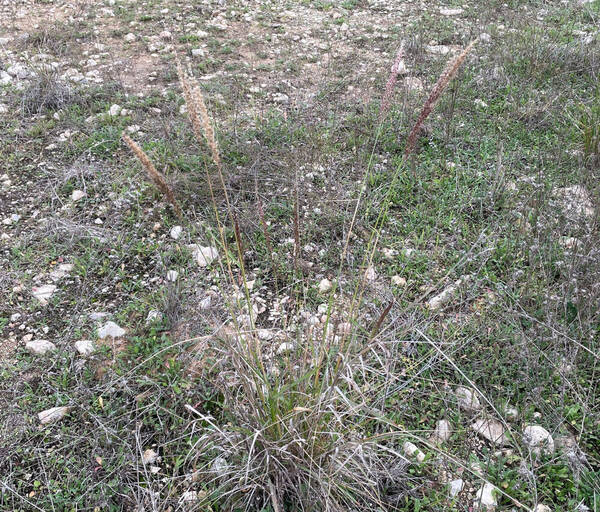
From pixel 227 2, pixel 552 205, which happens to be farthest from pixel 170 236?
pixel 227 2

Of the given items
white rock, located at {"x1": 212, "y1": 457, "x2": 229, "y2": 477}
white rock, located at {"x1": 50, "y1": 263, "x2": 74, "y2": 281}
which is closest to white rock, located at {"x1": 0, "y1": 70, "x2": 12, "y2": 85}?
white rock, located at {"x1": 50, "y1": 263, "x2": 74, "y2": 281}

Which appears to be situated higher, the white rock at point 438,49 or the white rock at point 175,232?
the white rock at point 438,49

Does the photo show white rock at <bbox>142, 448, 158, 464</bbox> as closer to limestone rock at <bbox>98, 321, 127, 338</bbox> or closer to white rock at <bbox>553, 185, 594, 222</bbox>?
limestone rock at <bbox>98, 321, 127, 338</bbox>

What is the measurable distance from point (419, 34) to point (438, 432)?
398cm

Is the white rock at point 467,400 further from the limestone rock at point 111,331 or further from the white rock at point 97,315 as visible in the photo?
the white rock at point 97,315

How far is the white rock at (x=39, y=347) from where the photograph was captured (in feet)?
8.04

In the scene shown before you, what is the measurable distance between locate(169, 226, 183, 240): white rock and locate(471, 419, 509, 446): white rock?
1.87 metres

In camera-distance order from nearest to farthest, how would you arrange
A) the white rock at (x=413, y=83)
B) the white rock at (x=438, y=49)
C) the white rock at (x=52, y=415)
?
the white rock at (x=52, y=415), the white rock at (x=413, y=83), the white rock at (x=438, y=49)

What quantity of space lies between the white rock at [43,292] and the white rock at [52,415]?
0.71 metres

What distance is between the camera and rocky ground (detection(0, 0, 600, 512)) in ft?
6.28

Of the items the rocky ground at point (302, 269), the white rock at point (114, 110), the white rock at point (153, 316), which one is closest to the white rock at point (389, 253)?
the rocky ground at point (302, 269)

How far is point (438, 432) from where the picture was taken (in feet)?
6.88

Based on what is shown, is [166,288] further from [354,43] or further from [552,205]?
[354,43]

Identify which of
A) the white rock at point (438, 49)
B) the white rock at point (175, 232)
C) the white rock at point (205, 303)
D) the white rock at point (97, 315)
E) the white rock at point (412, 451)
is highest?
the white rock at point (438, 49)
